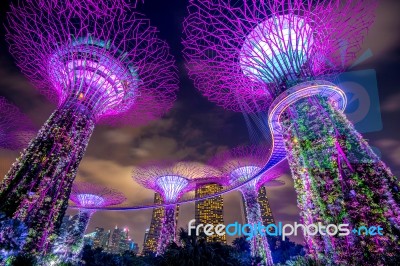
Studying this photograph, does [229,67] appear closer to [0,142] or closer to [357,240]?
[357,240]

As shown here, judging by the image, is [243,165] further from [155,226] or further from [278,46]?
[155,226]

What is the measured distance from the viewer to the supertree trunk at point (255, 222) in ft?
74.7

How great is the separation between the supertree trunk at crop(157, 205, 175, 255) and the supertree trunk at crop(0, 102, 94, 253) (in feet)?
52.6

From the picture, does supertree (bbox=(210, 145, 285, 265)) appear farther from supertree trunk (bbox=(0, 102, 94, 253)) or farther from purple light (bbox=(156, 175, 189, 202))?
supertree trunk (bbox=(0, 102, 94, 253))

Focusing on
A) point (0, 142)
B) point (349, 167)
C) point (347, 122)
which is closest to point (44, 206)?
point (349, 167)

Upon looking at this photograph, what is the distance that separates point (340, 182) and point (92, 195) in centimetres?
3318

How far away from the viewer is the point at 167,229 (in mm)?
29016

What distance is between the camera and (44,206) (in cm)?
1337

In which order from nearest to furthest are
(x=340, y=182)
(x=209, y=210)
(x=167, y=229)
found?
(x=340, y=182) → (x=167, y=229) → (x=209, y=210)

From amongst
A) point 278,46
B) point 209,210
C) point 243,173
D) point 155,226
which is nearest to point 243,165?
point 243,173

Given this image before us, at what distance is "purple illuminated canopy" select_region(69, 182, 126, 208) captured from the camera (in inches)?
1351

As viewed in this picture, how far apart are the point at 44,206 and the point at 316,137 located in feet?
47.3

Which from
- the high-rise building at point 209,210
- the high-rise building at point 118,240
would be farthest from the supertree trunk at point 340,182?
the high-rise building at point 118,240

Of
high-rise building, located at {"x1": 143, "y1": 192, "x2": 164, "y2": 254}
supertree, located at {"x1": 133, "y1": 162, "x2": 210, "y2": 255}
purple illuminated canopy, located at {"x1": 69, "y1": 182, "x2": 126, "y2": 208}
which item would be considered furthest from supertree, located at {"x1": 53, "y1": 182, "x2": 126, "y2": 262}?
high-rise building, located at {"x1": 143, "y1": 192, "x2": 164, "y2": 254}
